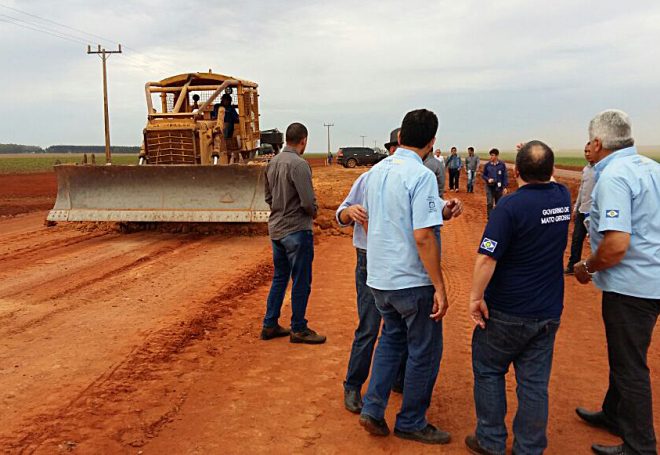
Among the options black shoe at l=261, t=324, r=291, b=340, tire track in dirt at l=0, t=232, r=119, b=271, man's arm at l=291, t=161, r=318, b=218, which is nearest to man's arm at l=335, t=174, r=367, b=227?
man's arm at l=291, t=161, r=318, b=218

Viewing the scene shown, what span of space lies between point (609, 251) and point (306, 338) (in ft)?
9.42

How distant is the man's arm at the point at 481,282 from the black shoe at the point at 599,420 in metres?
1.26

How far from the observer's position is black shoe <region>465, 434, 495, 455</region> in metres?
3.36

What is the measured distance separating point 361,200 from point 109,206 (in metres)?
8.31

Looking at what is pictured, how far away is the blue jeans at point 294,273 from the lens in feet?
16.8

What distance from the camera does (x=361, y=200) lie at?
386 centimetres

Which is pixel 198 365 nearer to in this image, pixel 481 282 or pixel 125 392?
pixel 125 392

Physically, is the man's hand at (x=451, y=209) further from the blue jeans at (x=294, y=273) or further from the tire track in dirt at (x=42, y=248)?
the tire track in dirt at (x=42, y=248)

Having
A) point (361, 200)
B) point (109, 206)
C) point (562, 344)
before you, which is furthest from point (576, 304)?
point (109, 206)

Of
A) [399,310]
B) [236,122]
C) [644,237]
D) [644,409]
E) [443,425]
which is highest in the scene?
[236,122]

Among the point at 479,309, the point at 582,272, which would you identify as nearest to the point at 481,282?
the point at 479,309

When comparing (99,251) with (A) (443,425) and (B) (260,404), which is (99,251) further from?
(A) (443,425)

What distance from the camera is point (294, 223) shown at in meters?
5.09

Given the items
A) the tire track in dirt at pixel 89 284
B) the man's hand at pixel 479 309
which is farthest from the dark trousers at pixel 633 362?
the tire track in dirt at pixel 89 284
